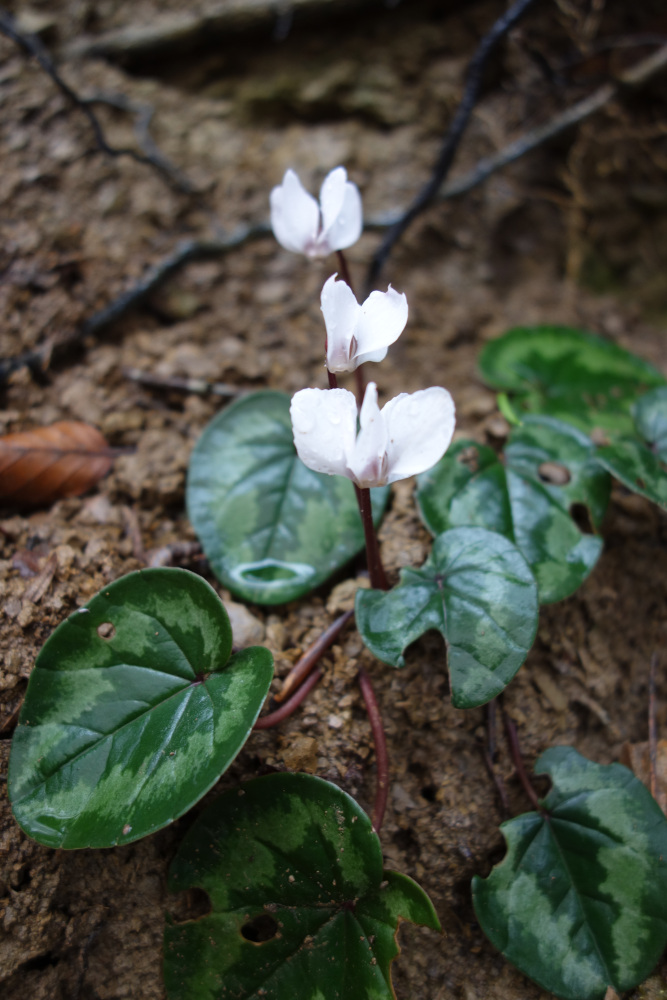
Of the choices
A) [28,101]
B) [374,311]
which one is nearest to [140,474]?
[374,311]

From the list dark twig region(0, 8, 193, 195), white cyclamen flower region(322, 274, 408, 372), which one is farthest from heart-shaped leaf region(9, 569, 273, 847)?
dark twig region(0, 8, 193, 195)

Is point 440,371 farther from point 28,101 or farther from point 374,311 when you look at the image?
point 28,101

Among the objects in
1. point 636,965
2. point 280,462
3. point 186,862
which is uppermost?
point 280,462

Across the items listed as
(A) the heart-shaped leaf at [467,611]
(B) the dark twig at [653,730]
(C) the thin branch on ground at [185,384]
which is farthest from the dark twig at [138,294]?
(B) the dark twig at [653,730]

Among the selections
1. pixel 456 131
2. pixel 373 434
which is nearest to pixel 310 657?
pixel 373 434

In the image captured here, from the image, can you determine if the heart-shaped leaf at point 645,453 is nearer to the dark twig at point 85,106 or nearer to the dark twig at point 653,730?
the dark twig at point 653,730

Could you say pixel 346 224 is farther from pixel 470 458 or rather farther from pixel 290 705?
pixel 290 705

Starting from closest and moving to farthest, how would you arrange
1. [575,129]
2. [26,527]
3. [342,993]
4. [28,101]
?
[342,993], [26,527], [28,101], [575,129]

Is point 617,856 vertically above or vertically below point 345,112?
below
